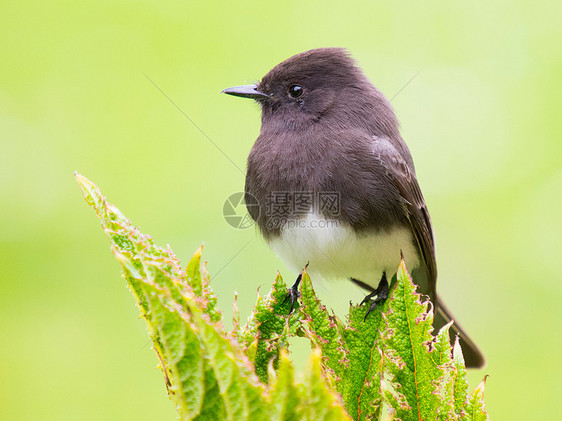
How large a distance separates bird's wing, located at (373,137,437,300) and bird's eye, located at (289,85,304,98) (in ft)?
1.53

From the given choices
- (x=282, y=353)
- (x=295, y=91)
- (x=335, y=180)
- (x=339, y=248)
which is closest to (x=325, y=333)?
(x=282, y=353)

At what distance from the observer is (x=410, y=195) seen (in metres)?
3.18

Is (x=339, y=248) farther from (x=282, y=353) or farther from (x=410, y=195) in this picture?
(x=282, y=353)

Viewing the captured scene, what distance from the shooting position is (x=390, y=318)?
109cm

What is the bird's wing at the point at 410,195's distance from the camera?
3.08m

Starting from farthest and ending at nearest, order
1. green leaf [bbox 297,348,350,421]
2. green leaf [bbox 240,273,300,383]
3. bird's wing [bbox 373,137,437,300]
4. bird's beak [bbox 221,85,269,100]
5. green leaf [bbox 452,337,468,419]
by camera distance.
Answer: bird's beak [bbox 221,85,269,100]
bird's wing [bbox 373,137,437,300]
green leaf [bbox 240,273,300,383]
green leaf [bbox 452,337,468,419]
green leaf [bbox 297,348,350,421]

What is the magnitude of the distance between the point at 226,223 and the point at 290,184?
1386 millimetres

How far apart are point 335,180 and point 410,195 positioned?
0.50m

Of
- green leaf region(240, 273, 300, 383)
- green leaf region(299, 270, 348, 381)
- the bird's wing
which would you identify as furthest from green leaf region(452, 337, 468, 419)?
the bird's wing

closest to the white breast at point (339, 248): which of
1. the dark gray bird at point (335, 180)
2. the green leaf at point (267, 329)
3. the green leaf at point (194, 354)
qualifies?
the dark gray bird at point (335, 180)

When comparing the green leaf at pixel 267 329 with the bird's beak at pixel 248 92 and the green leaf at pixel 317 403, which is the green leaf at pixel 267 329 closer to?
the green leaf at pixel 317 403

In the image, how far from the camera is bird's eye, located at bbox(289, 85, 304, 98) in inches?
130

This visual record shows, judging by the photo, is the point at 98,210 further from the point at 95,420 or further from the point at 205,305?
the point at 95,420

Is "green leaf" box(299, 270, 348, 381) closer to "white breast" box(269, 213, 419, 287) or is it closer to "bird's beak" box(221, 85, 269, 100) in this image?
A: "white breast" box(269, 213, 419, 287)
